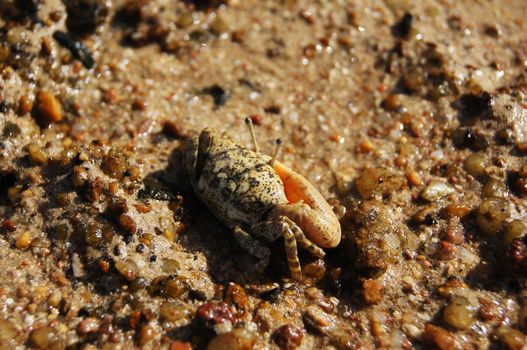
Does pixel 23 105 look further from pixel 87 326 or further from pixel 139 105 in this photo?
pixel 87 326

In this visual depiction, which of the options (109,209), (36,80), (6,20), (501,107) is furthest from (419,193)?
(6,20)

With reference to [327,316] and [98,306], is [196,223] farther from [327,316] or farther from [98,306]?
[327,316]

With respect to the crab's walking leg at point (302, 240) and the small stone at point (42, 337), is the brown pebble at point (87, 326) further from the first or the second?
the crab's walking leg at point (302, 240)

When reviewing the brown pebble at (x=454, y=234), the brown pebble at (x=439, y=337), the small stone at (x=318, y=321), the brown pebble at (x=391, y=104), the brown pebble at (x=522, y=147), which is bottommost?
the small stone at (x=318, y=321)

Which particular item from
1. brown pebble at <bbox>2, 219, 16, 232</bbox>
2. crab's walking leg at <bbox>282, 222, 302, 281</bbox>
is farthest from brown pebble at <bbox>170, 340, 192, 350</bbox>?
brown pebble at <bbox>2, 219, 16, 232</bbox>

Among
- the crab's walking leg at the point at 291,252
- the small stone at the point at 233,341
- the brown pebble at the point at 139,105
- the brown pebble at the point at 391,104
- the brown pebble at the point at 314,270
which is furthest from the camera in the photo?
the brown pebble at the point at 391,104

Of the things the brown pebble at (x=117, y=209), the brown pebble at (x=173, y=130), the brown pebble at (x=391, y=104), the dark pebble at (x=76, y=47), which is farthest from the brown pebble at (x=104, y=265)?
the brown pebble at (x=391, y=104)
